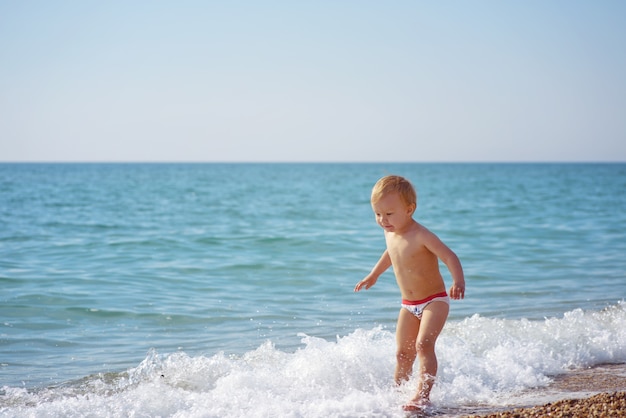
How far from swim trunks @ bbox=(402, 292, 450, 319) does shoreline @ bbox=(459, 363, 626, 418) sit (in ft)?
2.23

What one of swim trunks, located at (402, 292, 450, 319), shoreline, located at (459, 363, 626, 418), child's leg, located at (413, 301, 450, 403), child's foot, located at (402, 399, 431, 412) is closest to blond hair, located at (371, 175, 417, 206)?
swim trunks, located at (402, 292, 450, 319)

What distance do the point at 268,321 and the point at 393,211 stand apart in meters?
2.76

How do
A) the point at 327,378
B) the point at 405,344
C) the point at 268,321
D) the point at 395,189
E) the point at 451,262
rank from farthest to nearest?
the point at 268,321 → the point at 327,378 → the point at 405,344 → the point at 395,189 → the point at 451,262

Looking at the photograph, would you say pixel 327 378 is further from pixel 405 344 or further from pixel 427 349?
pixel 427 349

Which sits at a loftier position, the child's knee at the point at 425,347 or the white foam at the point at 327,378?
the child's knee at the point at 425,347

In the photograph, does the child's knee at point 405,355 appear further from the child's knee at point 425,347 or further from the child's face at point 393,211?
the child's face at point 393,211

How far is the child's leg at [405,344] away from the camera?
441cm

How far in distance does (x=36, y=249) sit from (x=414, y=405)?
9.06 meters

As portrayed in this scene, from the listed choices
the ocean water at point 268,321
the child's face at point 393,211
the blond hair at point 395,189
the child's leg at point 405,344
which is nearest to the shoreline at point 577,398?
the ocean water at point 268,321

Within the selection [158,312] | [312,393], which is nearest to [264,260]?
[158,312]

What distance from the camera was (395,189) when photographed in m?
4.25

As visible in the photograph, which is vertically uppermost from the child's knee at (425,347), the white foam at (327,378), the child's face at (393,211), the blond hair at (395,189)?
the blond hair at (395,189)

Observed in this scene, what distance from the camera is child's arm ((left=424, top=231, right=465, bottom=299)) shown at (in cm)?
404

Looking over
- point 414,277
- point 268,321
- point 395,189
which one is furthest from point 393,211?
point 268,321
